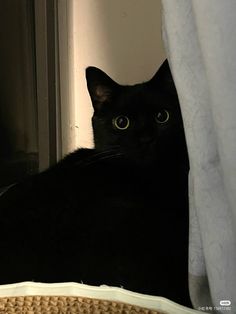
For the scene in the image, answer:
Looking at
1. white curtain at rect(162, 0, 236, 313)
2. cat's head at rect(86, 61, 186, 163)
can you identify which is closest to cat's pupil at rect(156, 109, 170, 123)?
cat's head at rect(86, 61, 186, 163)

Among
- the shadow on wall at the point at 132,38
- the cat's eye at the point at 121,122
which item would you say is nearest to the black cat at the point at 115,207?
the cat's eye at the point at 121,122

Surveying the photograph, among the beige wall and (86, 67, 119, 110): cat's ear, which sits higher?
the beige wall

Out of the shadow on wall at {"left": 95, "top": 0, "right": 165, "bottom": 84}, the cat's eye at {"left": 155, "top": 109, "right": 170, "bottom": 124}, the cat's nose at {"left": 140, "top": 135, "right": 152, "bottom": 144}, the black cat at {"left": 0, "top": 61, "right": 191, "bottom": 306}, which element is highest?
the shadow on wall at {"left": 95, "top": 0, "right": 165, "bottom": 84}

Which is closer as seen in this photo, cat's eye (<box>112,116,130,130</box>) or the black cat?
the black cat

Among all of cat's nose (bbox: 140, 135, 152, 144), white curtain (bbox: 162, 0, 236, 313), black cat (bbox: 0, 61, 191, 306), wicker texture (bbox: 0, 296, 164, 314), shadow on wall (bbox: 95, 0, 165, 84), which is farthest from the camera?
shadow on wall (bbox: 95, 0, 165, 84)

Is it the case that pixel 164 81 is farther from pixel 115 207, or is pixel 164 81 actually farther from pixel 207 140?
pixel 207 140

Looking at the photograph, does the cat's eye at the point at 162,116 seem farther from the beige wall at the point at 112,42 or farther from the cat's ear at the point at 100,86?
the beige wall at the point at 112,42

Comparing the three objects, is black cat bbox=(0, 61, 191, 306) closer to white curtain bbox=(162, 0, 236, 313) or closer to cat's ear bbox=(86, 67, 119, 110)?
cat's ear bbox=(86, 67, 119, 110)

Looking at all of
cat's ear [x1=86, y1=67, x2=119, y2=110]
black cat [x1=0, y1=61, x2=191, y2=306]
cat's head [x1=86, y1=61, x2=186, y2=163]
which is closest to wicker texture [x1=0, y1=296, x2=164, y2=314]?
black cat [x1=0, y1=61, x2=191, y2=306]

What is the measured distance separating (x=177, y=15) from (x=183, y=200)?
1.61ft

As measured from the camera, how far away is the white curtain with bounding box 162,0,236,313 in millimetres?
603

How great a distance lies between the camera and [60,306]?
78cm

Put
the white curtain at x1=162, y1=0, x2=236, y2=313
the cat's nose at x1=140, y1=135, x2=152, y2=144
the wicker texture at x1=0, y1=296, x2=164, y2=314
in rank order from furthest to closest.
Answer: the cat's nose at x1=140, y1=135, x2=152, y2=144 < the wicker texture at x1=0, y1=296, x2=164, y2=314 < the white curtain at x1=162, y1=0, x2=236, y2=313

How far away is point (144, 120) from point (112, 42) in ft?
1.76
